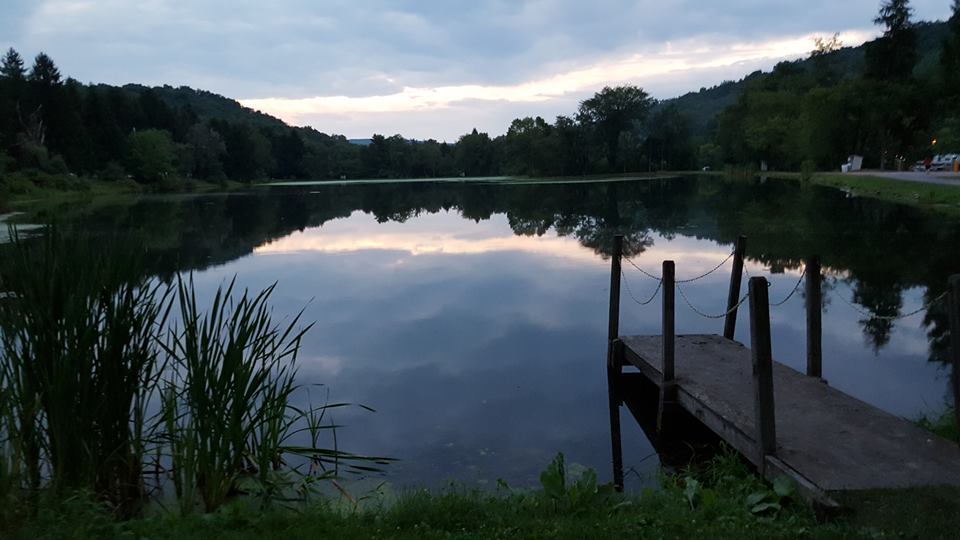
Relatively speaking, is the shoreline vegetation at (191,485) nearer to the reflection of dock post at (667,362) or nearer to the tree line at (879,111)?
the reflection of dock post at (667,362)

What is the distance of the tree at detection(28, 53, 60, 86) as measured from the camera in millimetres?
78938

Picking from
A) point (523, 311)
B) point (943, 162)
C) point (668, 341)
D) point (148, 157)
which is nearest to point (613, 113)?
point (943, 162)

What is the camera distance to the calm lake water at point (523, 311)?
9188mm

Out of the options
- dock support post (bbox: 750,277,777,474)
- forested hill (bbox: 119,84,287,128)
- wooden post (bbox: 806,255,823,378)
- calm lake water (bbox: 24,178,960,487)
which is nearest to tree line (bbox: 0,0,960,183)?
calm lake water (bbox: 24,178,960,487)

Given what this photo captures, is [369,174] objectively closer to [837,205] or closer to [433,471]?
[837,205]

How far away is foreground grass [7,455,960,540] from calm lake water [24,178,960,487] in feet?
6.34

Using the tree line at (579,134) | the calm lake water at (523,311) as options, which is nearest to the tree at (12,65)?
the tree line at (579,134)

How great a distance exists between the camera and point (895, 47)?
241 ft

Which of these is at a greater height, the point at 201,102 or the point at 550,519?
the point at 201,102

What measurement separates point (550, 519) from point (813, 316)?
5081mm

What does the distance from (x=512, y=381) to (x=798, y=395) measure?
4.33 meters

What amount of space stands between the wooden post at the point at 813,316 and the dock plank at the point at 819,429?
0.21m

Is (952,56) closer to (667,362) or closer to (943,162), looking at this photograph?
(943,162)

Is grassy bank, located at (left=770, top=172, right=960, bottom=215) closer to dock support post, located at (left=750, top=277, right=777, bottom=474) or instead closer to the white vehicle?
the white vehicle
